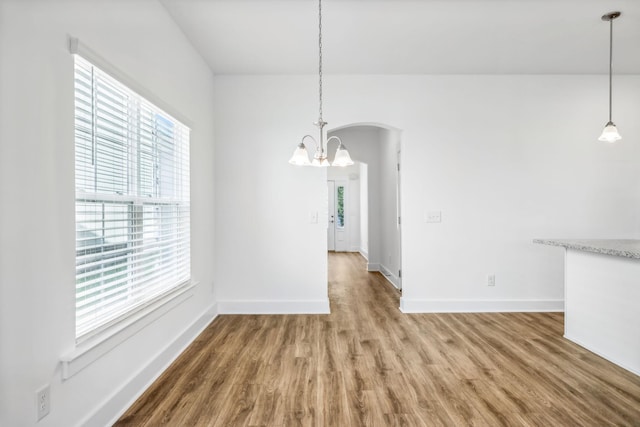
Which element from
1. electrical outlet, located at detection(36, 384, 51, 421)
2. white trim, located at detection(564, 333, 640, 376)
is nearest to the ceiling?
electrical outlet, located at detection(36, 384, 51, 421)

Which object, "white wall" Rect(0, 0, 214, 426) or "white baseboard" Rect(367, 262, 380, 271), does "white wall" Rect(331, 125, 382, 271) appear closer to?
"white baseboard" Rect(367, 262, 380, 271)

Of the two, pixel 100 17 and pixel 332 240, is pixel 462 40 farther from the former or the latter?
pixel 332 240

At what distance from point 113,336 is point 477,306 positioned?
3692mm

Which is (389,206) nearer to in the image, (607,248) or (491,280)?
(491,280)

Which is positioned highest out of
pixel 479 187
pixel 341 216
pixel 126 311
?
pixel 479 187

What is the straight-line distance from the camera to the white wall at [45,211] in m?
1.24

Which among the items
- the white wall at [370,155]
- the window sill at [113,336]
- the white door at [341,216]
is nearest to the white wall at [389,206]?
the white wall at [370,155]

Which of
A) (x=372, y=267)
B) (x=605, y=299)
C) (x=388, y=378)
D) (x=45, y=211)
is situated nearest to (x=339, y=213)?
(x=372, y=267)

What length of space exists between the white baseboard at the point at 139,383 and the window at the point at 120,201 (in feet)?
1.42

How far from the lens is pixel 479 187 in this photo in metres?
3.87

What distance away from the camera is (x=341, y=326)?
11.0 ft

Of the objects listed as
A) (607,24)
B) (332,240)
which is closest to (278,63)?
(607,24)

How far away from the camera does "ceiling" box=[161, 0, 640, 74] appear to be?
2572 millimetres

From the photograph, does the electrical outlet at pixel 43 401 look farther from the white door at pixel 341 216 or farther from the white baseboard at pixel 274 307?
the white door at pixel 341 216
